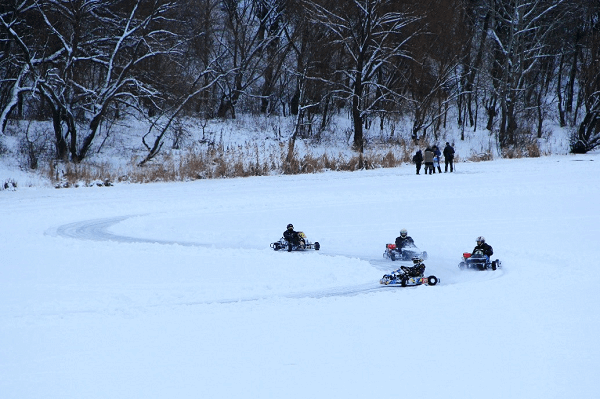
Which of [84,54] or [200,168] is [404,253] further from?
[84,54]

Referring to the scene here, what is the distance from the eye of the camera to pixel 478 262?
13219 mm

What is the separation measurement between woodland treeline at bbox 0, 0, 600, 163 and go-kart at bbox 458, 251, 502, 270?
77.9 ft

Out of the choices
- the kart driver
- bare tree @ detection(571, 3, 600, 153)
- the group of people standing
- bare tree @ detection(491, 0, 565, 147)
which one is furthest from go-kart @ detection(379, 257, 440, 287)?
bare tree @ detection(571, 3, 600, 153)

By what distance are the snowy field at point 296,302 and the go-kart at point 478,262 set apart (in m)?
0.26

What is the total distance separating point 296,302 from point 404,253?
4654mm

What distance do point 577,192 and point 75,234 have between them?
17.2m

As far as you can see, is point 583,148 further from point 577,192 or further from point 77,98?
point 77,98

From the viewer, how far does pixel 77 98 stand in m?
33.4

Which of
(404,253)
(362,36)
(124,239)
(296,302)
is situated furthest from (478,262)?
(362,36)

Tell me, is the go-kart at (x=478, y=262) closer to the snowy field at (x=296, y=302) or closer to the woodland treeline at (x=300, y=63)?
the snowy field at (x=296, y=302)

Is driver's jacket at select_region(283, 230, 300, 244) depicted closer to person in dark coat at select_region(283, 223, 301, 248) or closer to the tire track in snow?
person in dark coat at select_region(283, 223, 301, 248)

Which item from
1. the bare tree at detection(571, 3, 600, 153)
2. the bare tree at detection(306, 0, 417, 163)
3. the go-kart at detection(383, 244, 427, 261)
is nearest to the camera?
the go-kart at detection(383, 244, 427, 261)

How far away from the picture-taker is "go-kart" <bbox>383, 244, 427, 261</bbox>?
1406cm

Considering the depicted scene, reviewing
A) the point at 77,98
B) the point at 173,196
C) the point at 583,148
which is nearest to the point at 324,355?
the point at 173,196
